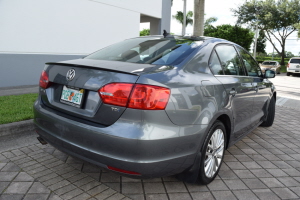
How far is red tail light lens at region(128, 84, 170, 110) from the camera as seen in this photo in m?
2.07

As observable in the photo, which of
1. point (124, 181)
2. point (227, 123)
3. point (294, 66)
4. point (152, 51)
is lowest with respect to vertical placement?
point (124, 181)

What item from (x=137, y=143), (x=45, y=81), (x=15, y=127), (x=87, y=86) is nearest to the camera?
(x=137, y=143)

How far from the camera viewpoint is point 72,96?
7.91 feet

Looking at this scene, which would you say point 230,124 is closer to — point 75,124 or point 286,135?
point 75,124

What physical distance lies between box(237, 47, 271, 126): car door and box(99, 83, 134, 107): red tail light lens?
2.35 meters

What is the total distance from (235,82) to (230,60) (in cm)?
37

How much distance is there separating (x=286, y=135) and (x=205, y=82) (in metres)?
3.18

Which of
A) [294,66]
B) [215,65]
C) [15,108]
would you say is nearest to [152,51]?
[215,65]

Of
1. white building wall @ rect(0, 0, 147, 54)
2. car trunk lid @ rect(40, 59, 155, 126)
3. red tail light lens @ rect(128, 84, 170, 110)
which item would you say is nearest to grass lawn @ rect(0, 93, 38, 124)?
car trunk lid @ rect(40, 59, 155, 126)

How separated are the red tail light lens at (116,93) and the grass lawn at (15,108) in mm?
2620

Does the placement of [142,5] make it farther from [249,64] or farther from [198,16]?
[249,64]

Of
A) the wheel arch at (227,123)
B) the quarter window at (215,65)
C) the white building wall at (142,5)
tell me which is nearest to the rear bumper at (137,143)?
the wheel arch at (227,123)

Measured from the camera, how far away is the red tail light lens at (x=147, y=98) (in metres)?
2.07

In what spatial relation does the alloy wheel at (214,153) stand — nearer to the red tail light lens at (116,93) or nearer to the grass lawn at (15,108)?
the red tail light lens at (116,93)
